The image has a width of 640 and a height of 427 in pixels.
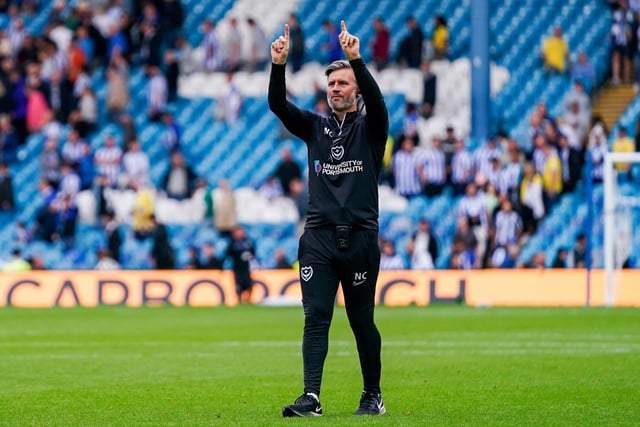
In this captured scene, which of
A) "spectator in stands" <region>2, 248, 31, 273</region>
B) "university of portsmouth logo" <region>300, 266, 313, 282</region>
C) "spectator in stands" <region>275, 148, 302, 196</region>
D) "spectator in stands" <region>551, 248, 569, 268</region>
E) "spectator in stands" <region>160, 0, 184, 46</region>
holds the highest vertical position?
"spectator in stands" <region>160, 0, 184, 46</region>

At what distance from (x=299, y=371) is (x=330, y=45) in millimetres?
21942

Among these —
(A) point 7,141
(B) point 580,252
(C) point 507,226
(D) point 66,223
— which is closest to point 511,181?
(C) point 507,226

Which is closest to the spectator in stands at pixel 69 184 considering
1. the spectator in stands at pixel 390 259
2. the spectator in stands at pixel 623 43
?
the spectator in stands at pixel 390 259

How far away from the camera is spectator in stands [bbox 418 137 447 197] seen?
2959cm

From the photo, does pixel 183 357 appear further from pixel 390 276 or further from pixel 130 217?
pixel 130 217

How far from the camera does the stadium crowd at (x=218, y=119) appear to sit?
93.1 ft

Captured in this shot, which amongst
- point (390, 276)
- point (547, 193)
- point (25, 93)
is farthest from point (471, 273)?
point (25, 93)

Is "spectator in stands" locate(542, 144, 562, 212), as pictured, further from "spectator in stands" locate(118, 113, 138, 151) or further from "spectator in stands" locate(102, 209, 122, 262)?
"spectator in stands" locate(118, 113, 138, 151)

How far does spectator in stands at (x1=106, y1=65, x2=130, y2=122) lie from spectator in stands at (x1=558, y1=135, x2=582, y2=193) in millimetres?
10437

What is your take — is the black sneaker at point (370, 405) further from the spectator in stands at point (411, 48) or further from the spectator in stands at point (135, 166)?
the spectator in stands at point (411, 48)

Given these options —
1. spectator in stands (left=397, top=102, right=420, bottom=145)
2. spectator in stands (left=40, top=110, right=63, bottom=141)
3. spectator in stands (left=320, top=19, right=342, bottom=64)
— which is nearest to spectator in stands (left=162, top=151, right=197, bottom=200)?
spectator in stands (left=40, top=110, right=63, bottom=141)

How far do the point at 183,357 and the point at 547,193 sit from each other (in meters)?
16.2

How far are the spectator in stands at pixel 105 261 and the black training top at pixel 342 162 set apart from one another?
20.9 meters

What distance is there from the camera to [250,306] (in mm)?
25438
